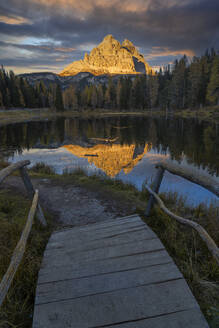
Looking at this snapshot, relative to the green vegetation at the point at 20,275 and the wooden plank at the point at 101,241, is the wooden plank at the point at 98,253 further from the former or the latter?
the green vegetation at the point at 20,275

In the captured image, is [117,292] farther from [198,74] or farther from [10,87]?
[10,87]

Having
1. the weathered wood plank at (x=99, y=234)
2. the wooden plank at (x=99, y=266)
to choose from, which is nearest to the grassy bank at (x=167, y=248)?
the wooden plank at (x=99, y=266)

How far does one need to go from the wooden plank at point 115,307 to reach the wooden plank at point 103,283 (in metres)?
0.08

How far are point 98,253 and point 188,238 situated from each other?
7.51ft

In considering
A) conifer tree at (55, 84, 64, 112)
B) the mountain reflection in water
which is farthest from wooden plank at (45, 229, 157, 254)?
conifer tree at (55, 84, 64, 112)

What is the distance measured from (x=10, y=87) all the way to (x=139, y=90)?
57405 mm

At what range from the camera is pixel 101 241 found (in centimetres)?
366

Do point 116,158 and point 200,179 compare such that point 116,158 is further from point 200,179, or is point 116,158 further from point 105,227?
point 200,179

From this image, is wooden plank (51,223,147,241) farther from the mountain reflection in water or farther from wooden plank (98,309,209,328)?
the mountain reflection in water

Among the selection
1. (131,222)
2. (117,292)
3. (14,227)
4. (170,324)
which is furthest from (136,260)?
(14,227)

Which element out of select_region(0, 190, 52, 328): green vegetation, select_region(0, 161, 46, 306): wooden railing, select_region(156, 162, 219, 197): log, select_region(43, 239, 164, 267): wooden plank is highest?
select_region(156, 162, 219, 197): log

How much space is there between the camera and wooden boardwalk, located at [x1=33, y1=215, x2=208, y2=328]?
6.81 feet

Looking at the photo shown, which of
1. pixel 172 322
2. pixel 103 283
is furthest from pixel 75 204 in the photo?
pixel 172 322

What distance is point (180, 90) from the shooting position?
6769 cm
